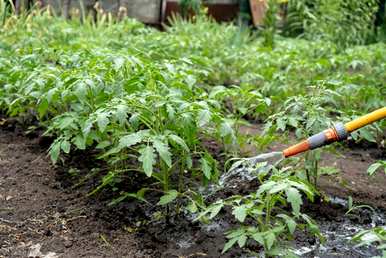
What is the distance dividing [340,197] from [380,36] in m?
7.52

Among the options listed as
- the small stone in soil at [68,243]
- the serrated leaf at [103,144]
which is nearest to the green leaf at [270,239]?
the small stone in soil at [68,243]

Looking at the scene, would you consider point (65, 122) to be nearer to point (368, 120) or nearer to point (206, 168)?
point (206, 168)

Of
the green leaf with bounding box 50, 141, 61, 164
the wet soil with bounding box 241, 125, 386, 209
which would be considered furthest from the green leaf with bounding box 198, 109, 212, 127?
the wet soil with bounding box 241, 125, 386, 209

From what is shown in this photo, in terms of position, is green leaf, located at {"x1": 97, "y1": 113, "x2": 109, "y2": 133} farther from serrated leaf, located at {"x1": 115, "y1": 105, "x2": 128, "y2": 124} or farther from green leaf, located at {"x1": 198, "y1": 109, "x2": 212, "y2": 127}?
green leaf, located at {"x1": 198, "y1": 109, "x2": 212, "y2": 127}

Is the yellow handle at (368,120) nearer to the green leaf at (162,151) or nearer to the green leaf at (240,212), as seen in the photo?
the green leaf at (240,212)

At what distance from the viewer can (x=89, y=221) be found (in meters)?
2.70

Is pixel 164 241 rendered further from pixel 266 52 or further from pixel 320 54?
pixel 320 54

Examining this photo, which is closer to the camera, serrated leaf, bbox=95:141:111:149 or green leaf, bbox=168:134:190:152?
green leaf, bbox=168:134:190:152

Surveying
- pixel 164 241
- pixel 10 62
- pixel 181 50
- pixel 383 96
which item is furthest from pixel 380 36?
pixel 164 241

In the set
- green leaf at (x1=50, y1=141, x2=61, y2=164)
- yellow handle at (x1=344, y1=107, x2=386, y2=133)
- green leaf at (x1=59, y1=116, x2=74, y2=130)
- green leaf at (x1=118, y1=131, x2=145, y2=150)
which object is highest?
yellow handle at (x1=344, y1=107, x2=386, y2=133)

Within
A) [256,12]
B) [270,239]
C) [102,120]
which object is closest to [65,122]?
[102,120]

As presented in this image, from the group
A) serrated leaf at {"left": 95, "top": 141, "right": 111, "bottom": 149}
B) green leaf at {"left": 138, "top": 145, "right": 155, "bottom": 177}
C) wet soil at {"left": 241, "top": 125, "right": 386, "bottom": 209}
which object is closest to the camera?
green leaf at {"left": 138, "top": 145, "right": 155, "bottom": 177}

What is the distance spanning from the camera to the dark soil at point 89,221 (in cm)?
247

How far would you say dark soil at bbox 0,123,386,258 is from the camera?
8.11 feet
